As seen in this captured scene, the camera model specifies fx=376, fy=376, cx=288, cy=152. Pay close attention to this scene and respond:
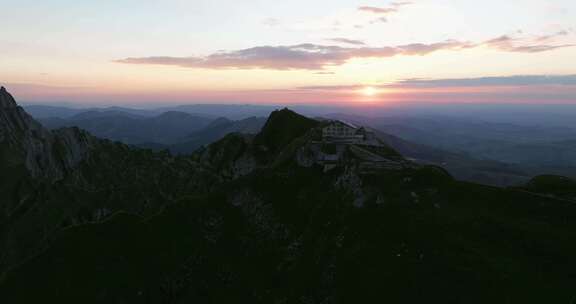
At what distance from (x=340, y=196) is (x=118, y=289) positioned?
50486mm

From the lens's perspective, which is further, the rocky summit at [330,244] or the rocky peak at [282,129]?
the rocky peak at [282,129]

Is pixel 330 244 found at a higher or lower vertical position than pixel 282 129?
lower

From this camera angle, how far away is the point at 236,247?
276 feet

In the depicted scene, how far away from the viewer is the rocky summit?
53469 millimetres

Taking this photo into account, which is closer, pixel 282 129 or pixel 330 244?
pixel 330 244

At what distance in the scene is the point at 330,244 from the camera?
69.9m

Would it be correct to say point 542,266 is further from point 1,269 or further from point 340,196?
point 1,269

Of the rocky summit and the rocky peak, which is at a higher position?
the rocky peak

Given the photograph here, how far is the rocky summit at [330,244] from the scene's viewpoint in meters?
53.5

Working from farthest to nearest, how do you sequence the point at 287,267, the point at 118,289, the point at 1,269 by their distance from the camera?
the point at 1,269
the point at 118,289
the point at 287,267

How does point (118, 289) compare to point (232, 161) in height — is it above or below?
below

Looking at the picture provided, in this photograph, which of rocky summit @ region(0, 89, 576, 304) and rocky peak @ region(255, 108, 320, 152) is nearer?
rocky summit @ region(0, 89, 576, 304)

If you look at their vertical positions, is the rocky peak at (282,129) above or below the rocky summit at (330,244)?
above

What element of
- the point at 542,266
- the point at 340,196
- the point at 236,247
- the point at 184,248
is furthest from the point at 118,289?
the point at 542,266
